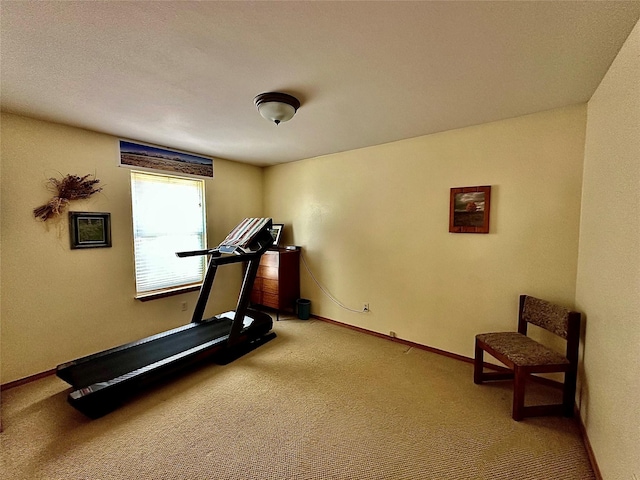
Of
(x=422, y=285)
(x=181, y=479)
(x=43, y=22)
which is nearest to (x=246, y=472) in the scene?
(x=181, y=479)

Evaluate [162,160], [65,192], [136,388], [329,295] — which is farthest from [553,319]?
[65,192]

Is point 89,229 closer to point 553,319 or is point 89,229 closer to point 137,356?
point 137,356

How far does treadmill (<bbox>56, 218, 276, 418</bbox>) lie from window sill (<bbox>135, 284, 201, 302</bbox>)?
49 centimetres

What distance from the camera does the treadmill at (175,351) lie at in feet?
6.73

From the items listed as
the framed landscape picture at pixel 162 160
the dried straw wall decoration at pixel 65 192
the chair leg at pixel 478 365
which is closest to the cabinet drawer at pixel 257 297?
the framed landscape picture at pixel 162 160

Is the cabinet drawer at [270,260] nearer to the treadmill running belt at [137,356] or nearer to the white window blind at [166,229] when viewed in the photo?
the white window blind at [166,229]

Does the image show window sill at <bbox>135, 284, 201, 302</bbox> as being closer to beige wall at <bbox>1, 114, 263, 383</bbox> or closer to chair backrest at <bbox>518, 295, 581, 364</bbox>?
beige wall at <bbox>1, 114, 263, 383</bbox>

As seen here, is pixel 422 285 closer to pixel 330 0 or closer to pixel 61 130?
pixel 330 0

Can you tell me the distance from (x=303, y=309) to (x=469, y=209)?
104 inches

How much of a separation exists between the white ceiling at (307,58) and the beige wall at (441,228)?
1.22 feet

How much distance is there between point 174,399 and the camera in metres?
2.23

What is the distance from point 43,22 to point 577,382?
406cm

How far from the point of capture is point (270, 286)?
4109 millimetres

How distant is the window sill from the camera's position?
3215mm
